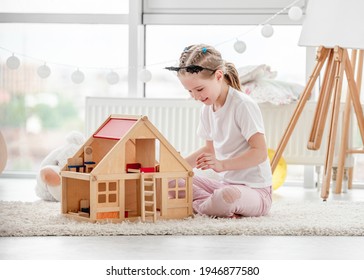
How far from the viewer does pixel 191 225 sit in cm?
255

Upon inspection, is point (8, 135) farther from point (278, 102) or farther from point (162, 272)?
point (162, 272)

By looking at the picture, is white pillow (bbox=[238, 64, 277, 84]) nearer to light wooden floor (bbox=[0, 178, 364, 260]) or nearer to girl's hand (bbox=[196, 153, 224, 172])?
girl's hand (bbox=[196, 153, 224, 172])

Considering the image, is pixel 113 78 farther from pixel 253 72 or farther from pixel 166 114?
pixel 253 72

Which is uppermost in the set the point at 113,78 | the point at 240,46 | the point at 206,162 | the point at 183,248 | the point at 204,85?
the point at 240,46

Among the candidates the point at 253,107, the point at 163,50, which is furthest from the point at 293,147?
the point at 253,107

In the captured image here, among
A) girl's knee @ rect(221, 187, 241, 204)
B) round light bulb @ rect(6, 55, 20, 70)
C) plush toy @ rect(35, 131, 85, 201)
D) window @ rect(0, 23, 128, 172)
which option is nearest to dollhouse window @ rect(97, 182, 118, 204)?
girl's knee @ rect(221, 187, 241, 204)

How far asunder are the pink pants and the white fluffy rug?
0.06 meters

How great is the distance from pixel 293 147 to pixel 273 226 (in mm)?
1796

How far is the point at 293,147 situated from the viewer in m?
4.31

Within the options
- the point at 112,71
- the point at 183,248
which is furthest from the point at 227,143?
the point at 112,71

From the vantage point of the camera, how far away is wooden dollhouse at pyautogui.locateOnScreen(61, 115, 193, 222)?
2.59 meters

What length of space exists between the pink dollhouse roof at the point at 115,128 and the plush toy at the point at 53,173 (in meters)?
0.45

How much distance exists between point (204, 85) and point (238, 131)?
0.22 meters

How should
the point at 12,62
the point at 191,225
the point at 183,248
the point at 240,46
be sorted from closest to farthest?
the point at 183,248 → the point at 191,225 → the point at 240,46 → the point at 12,62
